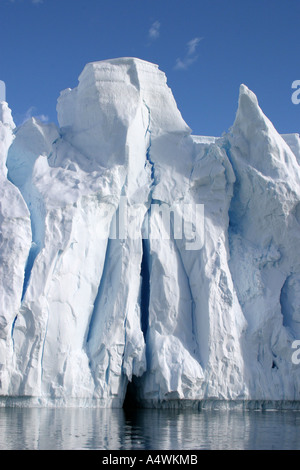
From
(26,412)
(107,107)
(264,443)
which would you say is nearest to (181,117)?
(107,107)

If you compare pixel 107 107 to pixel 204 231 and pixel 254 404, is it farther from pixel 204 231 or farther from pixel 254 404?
pixel 254 404

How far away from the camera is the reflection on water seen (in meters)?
8.38

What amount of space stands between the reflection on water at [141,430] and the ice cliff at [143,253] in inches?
57.4

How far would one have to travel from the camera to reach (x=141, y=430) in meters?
10.4

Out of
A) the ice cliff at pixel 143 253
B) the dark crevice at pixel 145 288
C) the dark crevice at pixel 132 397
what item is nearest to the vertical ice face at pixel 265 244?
the ice cliff at pixel 143 253

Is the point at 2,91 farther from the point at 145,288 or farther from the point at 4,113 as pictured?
the point at 145,288

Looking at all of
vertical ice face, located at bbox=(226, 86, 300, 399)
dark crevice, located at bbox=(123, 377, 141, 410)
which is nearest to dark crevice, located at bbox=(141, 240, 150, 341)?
dark crevice, located at bbox=(123, 377, 141, 410)

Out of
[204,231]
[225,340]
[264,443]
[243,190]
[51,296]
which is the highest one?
[243,190]

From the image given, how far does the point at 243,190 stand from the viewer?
18.6 metres

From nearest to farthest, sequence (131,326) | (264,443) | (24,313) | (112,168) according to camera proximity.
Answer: (264,443) → (24,313) → (131,326) → (112,168)

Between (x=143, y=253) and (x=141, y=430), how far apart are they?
8.27 m

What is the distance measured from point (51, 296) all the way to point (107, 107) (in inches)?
281

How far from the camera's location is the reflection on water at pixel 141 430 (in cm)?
838

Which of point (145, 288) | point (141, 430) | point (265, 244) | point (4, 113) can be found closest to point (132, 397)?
point (145, 288)
